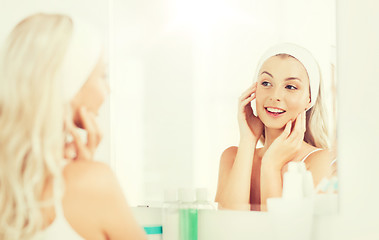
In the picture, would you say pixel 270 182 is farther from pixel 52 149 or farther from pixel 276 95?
pixel 52 149

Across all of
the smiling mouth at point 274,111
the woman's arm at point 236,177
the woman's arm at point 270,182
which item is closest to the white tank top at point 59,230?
the woman's arm at point 236,177

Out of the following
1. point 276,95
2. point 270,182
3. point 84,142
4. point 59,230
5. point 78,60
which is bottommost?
point 59,230

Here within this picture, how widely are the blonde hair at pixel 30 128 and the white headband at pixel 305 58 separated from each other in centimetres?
57

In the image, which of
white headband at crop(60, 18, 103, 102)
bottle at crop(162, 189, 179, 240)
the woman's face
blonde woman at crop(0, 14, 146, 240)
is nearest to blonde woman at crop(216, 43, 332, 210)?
the woman's face

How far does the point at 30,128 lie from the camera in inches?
52.2

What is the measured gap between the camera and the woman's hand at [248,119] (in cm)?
128

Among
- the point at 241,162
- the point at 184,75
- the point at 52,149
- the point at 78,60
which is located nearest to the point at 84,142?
the point at 52,149

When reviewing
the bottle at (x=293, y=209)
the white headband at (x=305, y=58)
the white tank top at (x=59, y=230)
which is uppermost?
the white headband at (x=305, y=58)

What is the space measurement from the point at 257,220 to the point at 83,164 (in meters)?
0.51

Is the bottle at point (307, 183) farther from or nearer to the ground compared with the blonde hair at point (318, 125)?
nearer to the ground

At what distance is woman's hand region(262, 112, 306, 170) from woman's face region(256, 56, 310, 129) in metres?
0.02

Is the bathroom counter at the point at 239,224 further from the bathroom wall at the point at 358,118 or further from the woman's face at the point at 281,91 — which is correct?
the woman's face at the point at 281,91

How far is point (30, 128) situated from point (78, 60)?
229mm

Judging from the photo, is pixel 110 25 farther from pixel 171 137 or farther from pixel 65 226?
pixel 65 226
